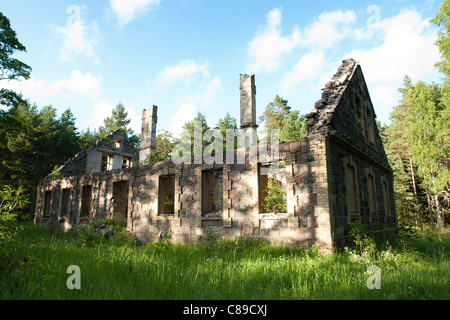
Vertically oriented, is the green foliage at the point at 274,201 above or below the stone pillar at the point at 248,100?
below

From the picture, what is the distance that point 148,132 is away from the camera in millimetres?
19844

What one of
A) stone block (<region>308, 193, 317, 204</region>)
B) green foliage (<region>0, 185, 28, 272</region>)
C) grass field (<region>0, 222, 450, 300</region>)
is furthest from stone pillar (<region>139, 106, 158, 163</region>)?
green foliage (<region>0, 185, 28, 272</region>)

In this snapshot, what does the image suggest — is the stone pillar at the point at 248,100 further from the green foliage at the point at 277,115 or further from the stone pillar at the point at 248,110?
the green foliage at the point at 277,115

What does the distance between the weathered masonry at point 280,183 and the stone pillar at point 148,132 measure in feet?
13.8

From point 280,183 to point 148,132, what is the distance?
36.2 ft

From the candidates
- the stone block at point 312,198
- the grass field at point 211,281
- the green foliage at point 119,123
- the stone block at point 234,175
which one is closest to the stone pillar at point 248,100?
the stone block at point 234,175

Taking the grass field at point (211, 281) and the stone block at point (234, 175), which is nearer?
the grass field at point (211, 281)

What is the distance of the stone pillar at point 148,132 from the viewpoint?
64.5 feet

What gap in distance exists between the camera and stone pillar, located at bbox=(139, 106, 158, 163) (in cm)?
1967

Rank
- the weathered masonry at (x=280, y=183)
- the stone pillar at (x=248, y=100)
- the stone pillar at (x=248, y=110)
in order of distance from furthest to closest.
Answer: the stone pillar at (x=248, y=100) < the stone pillar at (x=248, y=110) < the weathered masonry at (x=280, y=183)

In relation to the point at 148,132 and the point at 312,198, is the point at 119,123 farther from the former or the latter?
the point at 312,198

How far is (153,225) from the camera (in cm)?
1269
